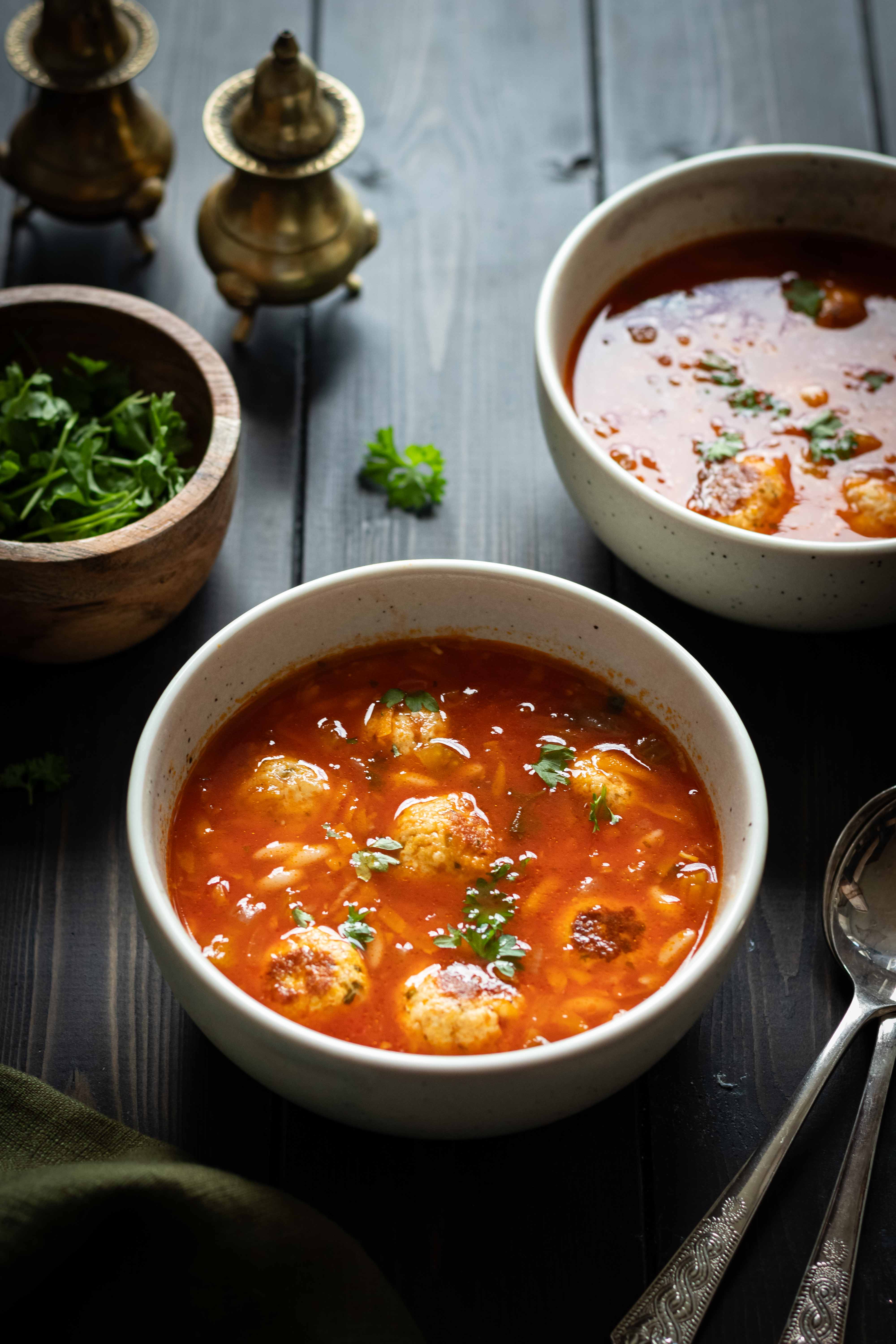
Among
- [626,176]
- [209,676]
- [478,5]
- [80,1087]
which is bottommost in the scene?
[80,1087]

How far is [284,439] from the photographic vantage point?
336 cm

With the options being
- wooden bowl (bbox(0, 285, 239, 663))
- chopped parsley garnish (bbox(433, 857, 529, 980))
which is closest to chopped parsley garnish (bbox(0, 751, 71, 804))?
→ wooden bowl (bbox(0, 285, 239, 663))

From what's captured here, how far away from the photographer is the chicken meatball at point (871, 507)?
2.88 meters

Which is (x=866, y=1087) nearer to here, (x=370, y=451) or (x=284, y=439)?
(x=370, y=451)

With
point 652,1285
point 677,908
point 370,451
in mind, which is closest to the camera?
point 652,1285

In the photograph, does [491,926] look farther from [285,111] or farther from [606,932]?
[285,111]

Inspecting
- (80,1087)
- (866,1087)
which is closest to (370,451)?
(80,1087)

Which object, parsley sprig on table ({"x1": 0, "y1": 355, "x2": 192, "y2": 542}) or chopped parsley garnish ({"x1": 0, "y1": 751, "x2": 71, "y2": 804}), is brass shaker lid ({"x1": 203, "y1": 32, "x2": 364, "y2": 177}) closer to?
parsley sprig on table ({"x1": 0, "y1": 355, "x2": 192, "y2": 542})

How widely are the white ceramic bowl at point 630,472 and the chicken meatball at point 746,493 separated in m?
0.07

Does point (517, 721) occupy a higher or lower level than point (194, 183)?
lower

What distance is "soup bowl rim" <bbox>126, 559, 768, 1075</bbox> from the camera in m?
1.99

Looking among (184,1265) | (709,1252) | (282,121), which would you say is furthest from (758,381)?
(184,1265)

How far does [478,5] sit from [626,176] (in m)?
0.85

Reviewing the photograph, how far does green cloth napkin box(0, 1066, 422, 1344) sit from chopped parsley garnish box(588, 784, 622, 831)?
2.77ft
